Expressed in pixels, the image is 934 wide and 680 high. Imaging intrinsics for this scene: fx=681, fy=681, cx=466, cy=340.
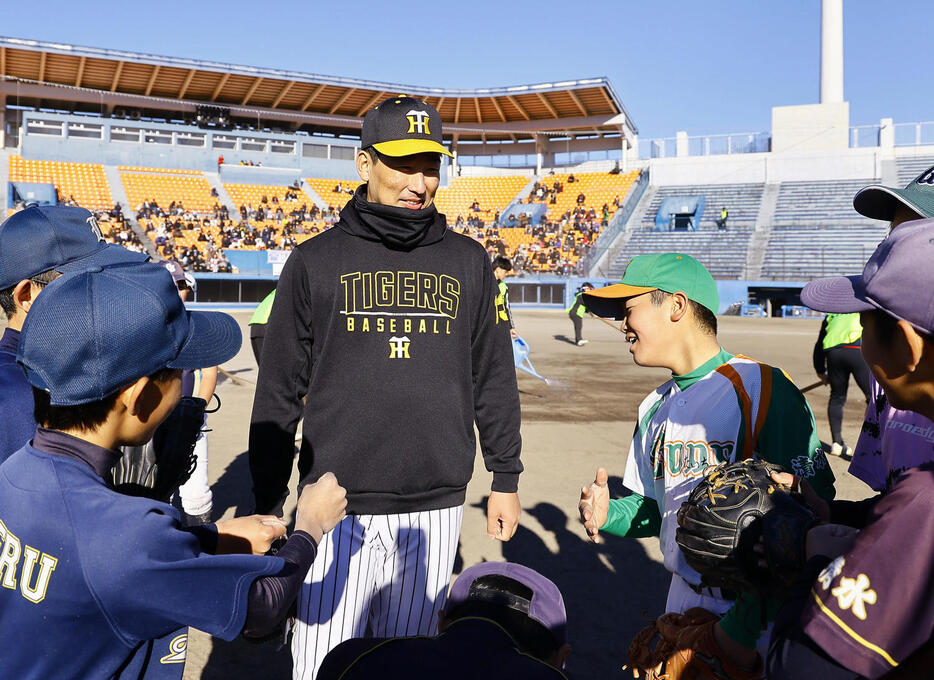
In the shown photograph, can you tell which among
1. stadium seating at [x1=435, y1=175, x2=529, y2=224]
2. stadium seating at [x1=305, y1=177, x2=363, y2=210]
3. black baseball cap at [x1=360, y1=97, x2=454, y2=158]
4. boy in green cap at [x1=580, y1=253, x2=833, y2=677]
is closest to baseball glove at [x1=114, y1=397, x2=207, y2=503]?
black baseball cap at [x1=360, y1=97, x2=454, y2=158]

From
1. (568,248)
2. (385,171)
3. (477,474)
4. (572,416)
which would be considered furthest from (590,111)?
(385,171)

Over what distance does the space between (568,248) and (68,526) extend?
1538 inches

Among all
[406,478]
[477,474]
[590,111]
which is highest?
[590,111]

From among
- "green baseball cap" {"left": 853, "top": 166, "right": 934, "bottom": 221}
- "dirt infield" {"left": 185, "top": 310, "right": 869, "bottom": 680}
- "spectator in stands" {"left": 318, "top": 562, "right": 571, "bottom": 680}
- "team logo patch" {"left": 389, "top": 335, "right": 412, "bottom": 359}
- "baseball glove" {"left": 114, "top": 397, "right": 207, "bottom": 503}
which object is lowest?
"dirt infield" {"left": 185, "top": 310, "right": 869, "bottom": 680}

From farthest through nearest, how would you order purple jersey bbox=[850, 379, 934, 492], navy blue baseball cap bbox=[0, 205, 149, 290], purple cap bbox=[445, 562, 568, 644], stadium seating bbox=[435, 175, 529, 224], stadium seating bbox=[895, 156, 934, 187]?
stadium seating bbox=[435, 175, 529, 224] < stadium seating bbox=[895, 156, 934, 187] < purple jersey bbox=[850, 379, 934, 492] < navy blue baseball cap bbox=[0, 205, 149, 290] < purple cap bbox=[445, 562, 568, 644]

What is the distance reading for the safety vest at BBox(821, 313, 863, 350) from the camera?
736 centimetres

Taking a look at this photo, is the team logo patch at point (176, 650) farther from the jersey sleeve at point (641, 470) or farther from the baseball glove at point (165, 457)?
the jersey sleeve at point (641, 470)

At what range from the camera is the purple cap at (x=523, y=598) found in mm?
1305

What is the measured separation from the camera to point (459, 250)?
2668 mm

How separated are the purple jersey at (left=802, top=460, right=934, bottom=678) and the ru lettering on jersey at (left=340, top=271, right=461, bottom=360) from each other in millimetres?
1630

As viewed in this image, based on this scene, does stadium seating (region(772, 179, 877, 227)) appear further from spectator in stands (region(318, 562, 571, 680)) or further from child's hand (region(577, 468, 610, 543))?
spectator in stands (region(318, 562, 571, 680))

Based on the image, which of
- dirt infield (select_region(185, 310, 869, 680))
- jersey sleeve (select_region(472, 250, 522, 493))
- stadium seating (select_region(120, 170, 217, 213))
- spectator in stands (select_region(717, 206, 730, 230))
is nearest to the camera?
jersey sleeve (select_region(472, 250, 522, 493))

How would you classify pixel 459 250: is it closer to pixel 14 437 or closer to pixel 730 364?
pixel 730 364

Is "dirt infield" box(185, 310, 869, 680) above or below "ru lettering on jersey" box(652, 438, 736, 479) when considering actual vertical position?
below
